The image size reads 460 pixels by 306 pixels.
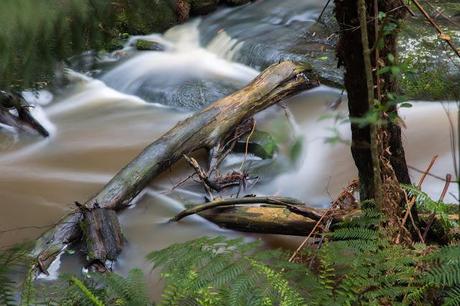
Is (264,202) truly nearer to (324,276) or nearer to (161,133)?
(324,276)

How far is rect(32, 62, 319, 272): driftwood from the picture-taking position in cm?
375

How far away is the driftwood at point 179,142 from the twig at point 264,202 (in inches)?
21.4

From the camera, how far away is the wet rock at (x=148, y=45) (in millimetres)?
7965

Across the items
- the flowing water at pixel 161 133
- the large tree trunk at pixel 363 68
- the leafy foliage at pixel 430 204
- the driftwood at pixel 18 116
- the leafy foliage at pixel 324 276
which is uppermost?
the large tree trunk at pixel 363 68

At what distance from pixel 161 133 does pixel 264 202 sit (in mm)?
2456

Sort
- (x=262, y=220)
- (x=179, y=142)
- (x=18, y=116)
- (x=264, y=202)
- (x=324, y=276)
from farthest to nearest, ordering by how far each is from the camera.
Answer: (x=18, y=116), (x=179, y=142), (x=262, y=220), (x=264, y=202), (x=324, y=276)

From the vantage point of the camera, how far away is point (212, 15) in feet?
29.6

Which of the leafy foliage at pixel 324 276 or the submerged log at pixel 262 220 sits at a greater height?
the leafy foliage at pixel 324 276

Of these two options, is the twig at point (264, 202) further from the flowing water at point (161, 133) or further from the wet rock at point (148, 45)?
the wet rock at point (148, 45)

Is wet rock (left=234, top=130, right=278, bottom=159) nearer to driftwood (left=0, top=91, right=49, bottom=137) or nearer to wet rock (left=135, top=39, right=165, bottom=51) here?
driftwood (left=0, top=91, right=49, bottom=137)

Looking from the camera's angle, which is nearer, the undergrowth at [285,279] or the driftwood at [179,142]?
the undergrowth at [285,279]

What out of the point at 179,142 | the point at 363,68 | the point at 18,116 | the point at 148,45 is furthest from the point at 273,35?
the point at 363,68

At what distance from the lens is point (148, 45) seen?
800cm

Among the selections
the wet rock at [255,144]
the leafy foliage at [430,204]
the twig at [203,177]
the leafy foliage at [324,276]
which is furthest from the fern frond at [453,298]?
the wet rock at [255,144]
